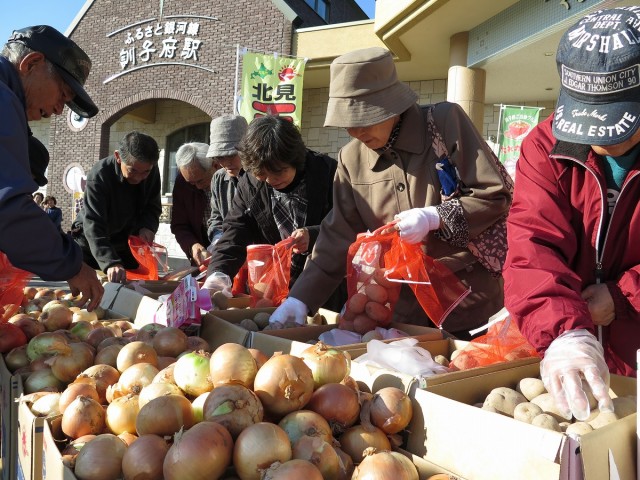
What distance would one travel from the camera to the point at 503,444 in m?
1.18

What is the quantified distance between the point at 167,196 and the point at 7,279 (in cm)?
1245

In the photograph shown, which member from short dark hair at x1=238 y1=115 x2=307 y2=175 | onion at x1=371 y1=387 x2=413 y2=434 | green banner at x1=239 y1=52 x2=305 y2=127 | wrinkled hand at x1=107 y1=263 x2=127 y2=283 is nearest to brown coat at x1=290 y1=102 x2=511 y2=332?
short dark hair at x1=238 y1=115 x2=307 y2=175

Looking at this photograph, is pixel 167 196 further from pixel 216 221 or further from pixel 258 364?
pixel 258 364

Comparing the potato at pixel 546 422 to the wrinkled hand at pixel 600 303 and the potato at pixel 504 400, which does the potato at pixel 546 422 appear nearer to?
the potato at pixel 504 400

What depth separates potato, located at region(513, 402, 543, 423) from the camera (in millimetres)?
1382

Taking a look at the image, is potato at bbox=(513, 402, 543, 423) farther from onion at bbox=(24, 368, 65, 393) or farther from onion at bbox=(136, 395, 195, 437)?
onion at bbox=(24, 368, 65, 393)

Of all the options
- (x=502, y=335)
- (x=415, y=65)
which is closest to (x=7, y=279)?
(x=502, y=335)

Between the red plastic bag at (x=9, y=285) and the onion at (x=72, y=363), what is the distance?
643 millimetres

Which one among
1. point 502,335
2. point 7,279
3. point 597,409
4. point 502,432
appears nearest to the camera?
point 502,432

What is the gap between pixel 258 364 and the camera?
1.57 meters

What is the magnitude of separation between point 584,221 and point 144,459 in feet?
4.42

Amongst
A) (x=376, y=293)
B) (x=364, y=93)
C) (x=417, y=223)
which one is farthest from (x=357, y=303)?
(x=364, y=93)

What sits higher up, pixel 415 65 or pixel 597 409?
pixel 415 65

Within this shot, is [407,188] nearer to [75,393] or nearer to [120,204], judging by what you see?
[75,393]
